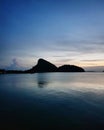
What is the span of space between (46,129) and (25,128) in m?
1.30

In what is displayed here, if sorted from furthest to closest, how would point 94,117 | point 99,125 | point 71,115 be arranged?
1. point 71,115
2. point 94,117
3. point 99,125

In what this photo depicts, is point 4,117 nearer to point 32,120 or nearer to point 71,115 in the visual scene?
point 32,120

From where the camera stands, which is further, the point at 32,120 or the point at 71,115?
the point at 71,115

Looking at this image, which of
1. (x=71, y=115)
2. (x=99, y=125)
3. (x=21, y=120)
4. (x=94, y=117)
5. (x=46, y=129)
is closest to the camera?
(x=46, y=129)

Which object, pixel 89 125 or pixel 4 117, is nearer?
pixel 89 125

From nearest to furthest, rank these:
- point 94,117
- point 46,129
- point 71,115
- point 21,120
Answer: point 46,129, point 21,120, point 94,117, point 71,115

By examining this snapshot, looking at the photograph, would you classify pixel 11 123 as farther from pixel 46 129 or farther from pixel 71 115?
pixel 71 115

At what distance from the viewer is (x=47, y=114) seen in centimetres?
1385

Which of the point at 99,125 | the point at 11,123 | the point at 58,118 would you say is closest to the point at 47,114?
the point at 58,118

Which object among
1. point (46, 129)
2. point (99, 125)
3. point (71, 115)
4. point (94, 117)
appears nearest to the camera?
point (46, 129)

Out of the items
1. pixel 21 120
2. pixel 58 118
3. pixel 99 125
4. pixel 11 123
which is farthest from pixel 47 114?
pixel 99 125

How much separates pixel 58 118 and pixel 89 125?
2695 mm

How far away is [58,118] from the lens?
12656 millimetres

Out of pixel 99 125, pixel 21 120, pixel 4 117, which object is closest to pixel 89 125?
pixel 99 125
